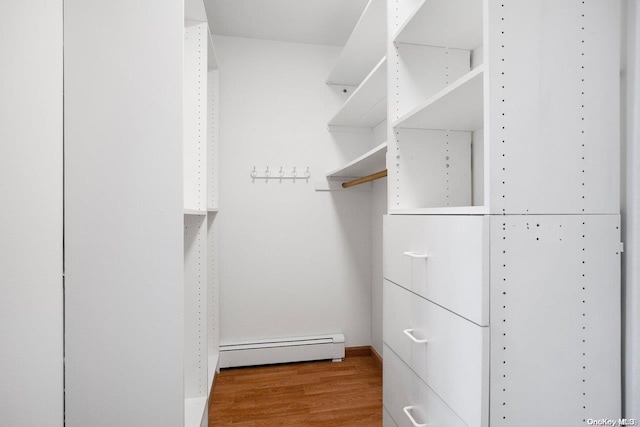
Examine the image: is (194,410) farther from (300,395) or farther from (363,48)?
(363,48)

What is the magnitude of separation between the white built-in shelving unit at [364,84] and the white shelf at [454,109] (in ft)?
0.84

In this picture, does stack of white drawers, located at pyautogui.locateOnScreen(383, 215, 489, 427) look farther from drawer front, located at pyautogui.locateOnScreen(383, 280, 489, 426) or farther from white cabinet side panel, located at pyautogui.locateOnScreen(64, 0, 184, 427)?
white cabinet side panel, located at pyautogui.locateOnScreen(64, 0, 184, 427)

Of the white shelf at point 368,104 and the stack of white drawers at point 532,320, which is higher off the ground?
the white shelf at point 368,104

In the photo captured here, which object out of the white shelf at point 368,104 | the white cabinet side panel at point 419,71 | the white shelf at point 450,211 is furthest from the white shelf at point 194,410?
the white shelf at point 368,104

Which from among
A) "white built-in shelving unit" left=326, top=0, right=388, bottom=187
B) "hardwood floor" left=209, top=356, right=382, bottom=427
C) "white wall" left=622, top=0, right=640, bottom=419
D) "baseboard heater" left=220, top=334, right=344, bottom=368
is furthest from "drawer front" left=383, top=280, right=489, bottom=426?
"baseboard heater" left=220, top=334, right=344, bottom=368

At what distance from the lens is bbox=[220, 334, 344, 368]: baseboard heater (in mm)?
2502

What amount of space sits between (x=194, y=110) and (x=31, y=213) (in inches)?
40.0

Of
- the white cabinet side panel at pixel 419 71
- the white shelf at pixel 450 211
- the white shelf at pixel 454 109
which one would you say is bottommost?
the white shelf at pixel 450 211

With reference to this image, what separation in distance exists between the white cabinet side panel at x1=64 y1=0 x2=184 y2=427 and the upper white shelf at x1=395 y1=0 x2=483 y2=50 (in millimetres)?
824

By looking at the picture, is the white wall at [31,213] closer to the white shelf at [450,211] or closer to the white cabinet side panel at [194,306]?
the white cabinet side panel at [194,306]

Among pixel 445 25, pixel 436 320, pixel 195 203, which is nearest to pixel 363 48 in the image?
pixel 445 25

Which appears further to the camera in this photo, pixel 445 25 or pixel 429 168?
pixel 429 168

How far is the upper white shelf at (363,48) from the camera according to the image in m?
1.76

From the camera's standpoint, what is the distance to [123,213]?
42.5 inches
